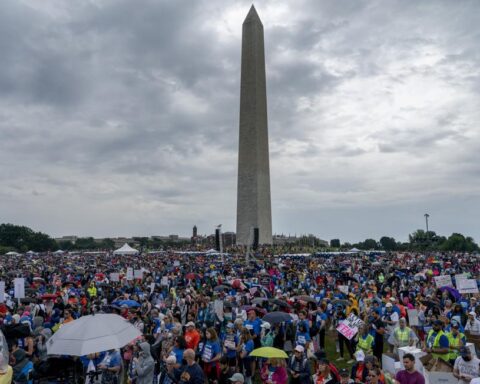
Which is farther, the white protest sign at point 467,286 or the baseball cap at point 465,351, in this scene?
the white protest sign at point 467,286

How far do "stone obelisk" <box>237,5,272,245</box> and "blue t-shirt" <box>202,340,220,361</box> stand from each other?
4173 centimetres

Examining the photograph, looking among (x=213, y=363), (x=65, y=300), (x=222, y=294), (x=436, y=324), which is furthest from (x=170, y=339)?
(x=65, y=300)

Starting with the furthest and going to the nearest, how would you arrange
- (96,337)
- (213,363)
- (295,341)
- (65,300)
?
(65,300) → (295,341) → (213,363) → (96,337)

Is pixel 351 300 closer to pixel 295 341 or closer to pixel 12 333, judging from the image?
pixel 295 341

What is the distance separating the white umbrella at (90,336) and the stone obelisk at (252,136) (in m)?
43.3

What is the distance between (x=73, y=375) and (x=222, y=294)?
31.7ft

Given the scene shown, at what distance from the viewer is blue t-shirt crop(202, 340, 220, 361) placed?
870 cm

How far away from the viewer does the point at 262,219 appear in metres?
53.6

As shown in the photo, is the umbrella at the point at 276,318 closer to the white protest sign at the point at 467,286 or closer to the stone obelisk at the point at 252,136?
the white protest sign at the point at 467,286

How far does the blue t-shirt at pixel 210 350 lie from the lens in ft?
28.6

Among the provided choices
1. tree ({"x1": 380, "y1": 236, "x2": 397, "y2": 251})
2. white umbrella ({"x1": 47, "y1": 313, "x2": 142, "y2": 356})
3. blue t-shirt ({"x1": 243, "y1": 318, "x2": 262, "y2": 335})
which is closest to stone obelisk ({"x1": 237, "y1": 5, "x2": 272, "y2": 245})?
blue t-shirt ({"x1": 243, "y1": 318, "x2": 262, "y2": 335})

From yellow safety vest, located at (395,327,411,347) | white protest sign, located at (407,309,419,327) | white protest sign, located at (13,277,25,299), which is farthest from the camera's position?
white protest sign, located at (13,277,25,299)

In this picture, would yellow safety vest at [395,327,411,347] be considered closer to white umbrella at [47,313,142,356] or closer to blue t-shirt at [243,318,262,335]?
blue t-shirt at [243,318,262,335]

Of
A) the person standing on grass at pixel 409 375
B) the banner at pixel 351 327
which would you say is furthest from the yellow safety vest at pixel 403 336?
the person standing on grass at pixel 409 375
